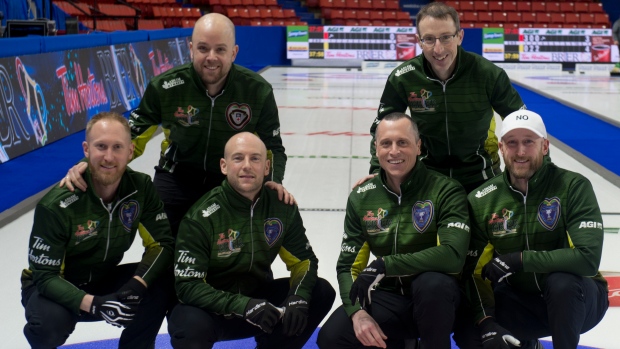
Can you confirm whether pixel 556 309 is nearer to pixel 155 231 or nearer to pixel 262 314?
pixel 262 314

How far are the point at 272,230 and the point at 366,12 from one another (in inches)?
969

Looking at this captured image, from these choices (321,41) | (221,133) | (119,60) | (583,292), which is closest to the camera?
(583,292)

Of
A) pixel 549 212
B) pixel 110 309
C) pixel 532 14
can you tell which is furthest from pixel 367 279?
pixel 532 14

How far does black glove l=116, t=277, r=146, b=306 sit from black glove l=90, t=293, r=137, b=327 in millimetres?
22

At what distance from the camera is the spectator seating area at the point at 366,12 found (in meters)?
25.6

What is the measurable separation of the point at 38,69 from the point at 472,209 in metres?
7.13

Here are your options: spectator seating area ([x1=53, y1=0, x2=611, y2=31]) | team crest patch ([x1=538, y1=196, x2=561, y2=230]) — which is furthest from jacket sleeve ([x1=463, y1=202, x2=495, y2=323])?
spectator seating area ([x1=53, y1=0, x2=611, y2=31])

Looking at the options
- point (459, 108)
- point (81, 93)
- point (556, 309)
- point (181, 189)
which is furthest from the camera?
point (81, 93)

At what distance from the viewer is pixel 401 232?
3.60 metres

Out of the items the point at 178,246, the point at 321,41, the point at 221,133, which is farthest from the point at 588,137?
the point at 321,41

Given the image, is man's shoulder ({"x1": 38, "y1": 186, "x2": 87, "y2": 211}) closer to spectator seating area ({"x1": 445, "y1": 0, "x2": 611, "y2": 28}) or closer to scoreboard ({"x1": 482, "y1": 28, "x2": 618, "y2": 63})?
scoreboard ({"x1": 482, "y1": 28, "x2": 618, "y2": 63})

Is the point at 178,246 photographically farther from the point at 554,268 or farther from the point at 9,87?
the point at 9,87

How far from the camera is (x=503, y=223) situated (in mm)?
3521

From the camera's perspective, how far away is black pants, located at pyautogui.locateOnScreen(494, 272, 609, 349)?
3217mm
